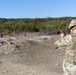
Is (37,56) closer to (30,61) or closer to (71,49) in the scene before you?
(30,61)

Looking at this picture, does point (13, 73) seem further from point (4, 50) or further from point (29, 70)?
point (4, 50)

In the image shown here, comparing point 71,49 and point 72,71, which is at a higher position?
point 71,49

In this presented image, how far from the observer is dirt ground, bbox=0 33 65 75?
10.6m

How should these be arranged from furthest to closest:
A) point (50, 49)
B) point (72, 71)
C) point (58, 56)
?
point (50, 49)
point (58, 56)
point (72, 71)

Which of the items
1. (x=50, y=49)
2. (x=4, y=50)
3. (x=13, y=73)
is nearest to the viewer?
(x=13, y=73)

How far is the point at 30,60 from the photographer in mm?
13430

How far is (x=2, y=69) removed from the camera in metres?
11.0

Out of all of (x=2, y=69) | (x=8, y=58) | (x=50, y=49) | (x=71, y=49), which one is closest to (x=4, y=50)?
(x=8, y=58)

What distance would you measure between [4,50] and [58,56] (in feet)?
10.7

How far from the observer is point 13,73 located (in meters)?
10.3

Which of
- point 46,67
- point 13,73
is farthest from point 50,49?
point 13,73

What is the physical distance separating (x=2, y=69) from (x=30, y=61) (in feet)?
8.08

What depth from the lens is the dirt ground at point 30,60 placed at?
10633 millimetres

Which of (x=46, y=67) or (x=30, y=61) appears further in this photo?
(x=30, y=61)
